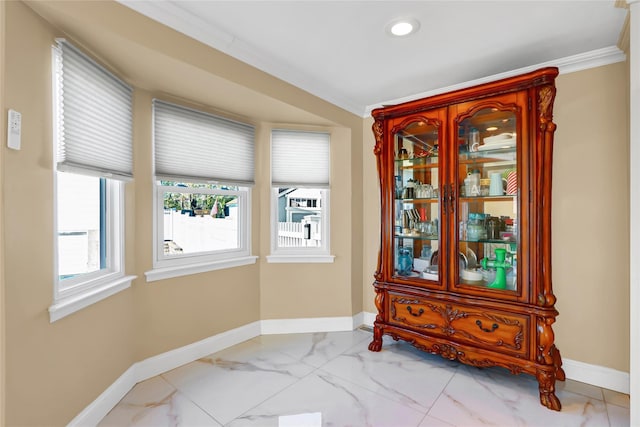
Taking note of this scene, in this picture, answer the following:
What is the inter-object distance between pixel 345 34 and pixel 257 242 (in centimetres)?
196

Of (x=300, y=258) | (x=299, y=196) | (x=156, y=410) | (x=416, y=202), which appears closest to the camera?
(x=156, y=410)

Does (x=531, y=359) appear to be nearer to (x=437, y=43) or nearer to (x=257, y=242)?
(x=437, y=43)

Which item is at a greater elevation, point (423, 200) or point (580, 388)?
point (423, 200)

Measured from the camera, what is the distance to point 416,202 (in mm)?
2699

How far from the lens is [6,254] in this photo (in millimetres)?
1317

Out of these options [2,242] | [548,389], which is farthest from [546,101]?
[2,242]

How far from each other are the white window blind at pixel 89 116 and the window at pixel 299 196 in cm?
135

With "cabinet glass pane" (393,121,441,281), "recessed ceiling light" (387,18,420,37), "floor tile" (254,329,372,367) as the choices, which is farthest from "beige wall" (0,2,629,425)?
"recessed ceiling light" (387,18,420,37)

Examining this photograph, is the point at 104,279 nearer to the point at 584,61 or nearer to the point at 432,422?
the point at 432,422

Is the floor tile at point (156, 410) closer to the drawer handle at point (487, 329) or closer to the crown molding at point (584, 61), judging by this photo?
the drawer handle at point (487, 329)

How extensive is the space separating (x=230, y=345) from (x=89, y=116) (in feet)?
6.90

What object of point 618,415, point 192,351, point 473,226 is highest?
point 473,226

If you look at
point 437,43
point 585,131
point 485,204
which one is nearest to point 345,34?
point 437,43

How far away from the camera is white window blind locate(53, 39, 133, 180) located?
1.62m
